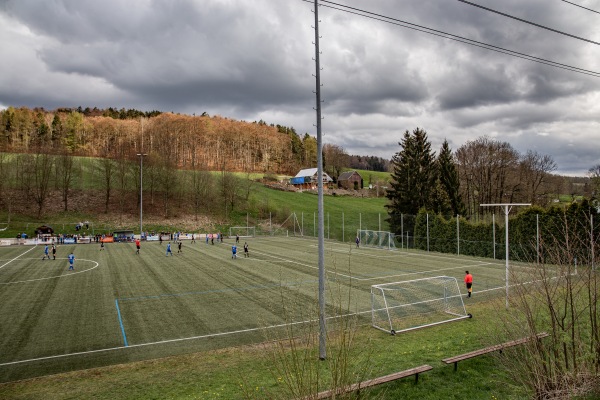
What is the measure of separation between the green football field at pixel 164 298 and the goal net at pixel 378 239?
703cm

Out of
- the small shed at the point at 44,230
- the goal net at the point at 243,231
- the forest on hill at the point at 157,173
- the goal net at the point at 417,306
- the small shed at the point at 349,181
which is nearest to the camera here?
the goal net at the point at 417,306

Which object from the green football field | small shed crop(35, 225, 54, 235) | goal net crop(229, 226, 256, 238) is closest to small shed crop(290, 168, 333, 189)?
goal net crop(229, 226, 256, 238)

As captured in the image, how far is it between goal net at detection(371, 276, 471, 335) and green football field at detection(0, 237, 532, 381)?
1.08 meters

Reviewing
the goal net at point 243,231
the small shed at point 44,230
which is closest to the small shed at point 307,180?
the goal net at point 243,231

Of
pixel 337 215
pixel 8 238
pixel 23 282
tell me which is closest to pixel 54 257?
pixel 23 282

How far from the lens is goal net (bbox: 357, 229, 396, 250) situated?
45656 mm

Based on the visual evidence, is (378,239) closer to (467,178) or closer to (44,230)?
(467,178)

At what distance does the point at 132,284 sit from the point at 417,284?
17.8 metres

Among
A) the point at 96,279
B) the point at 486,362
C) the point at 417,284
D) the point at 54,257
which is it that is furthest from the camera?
the point at 54,257

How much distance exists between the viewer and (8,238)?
50094mm

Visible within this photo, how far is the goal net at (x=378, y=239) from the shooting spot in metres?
45.7

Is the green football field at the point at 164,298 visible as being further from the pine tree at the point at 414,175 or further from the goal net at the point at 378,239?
the pine tree at the point at 414,175

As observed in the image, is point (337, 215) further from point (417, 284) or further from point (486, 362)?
point (486, 362)

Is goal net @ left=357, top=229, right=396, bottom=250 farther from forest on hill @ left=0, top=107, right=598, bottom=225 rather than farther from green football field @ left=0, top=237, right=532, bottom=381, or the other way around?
forest on hill @ left=0, top=107, right=598, bottom=225
